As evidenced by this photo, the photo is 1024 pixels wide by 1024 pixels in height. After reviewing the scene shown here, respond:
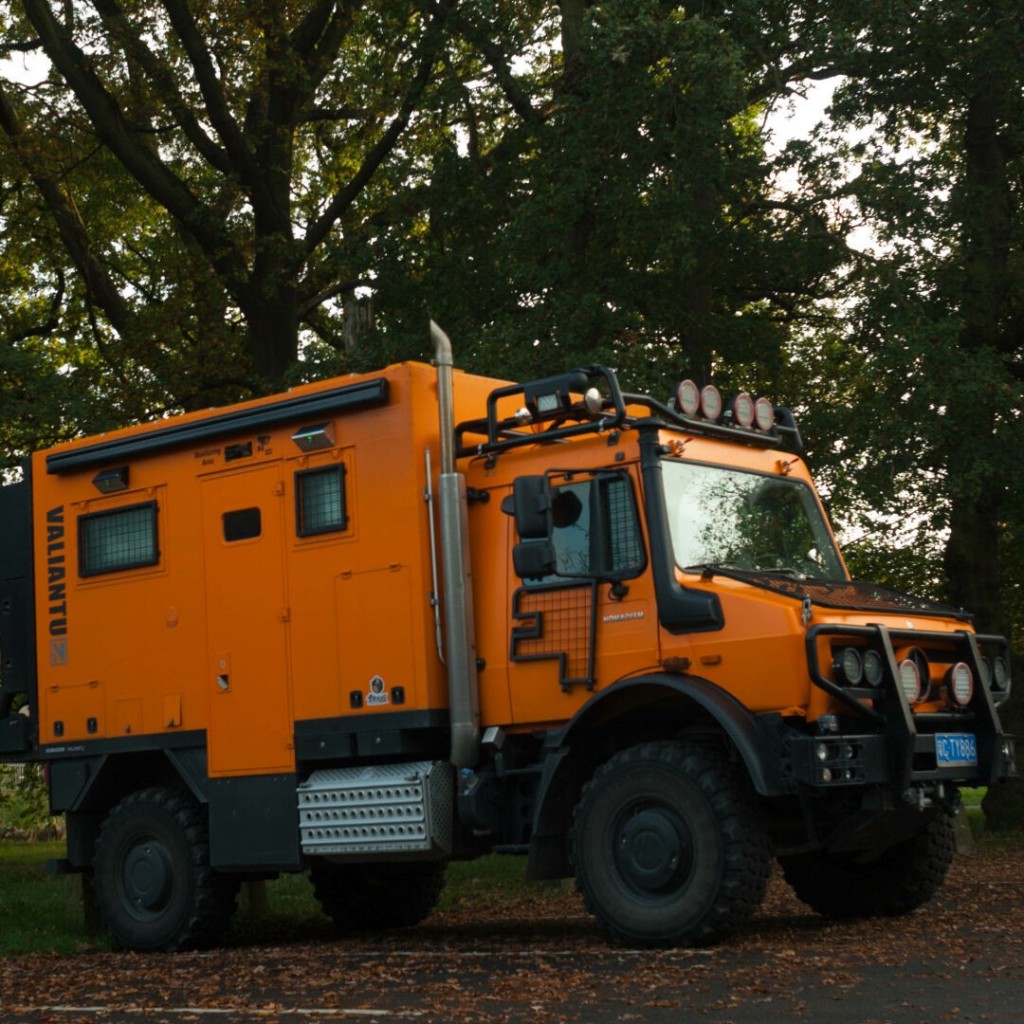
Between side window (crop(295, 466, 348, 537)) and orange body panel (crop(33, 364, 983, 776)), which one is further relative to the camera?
side window (crop(295, 466, 348, 537))

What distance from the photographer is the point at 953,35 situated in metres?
18.7

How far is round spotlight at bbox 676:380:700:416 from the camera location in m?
11.1

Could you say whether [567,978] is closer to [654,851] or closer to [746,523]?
[654,851]

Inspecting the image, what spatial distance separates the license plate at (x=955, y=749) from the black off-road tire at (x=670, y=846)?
1.16 metres

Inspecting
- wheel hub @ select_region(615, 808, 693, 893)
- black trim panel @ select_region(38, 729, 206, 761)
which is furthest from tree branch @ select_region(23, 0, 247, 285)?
wheel hub @ select_region(615, 808, 693, 893)

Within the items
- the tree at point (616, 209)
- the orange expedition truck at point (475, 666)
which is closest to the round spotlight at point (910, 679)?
the orange expedition truck at point (475, 666)

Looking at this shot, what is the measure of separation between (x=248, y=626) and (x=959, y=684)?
4.93 metres

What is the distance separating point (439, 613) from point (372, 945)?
250cm

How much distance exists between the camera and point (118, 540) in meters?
13.3

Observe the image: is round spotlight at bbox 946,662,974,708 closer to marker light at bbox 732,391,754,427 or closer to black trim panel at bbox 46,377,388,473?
marker light at bbox 732,391,754,427

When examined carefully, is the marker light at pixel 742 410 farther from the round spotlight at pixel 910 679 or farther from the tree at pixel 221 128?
the tree at pixel 221 128

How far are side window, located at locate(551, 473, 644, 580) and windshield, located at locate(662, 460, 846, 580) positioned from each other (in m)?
0.25

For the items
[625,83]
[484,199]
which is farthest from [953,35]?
[484,199]

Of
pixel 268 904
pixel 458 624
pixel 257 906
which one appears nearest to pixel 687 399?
pixel 458 624
